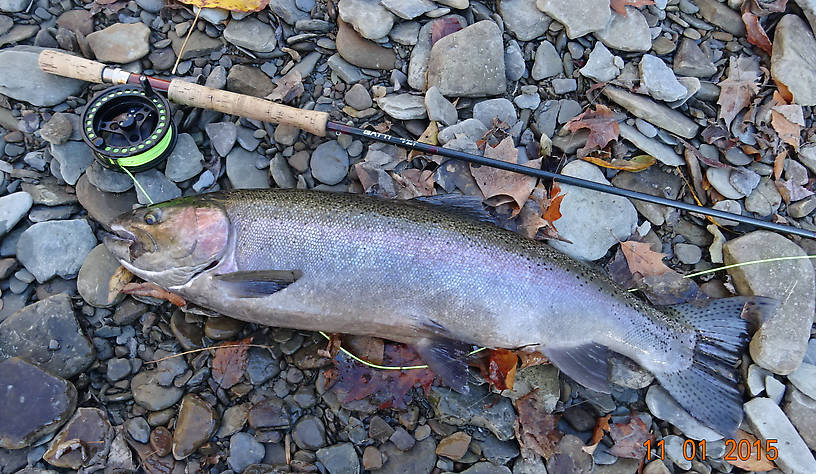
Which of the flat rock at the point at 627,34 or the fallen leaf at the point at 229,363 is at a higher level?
the flat rock at the point at 627,34

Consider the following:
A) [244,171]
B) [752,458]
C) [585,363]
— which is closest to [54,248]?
[244,171]

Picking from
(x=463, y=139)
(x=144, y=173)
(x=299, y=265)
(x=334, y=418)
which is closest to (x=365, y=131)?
(x=463, y=139)

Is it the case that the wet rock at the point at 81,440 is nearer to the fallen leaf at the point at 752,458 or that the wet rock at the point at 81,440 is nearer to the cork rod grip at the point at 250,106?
the cork rod grip at the point at 250,106

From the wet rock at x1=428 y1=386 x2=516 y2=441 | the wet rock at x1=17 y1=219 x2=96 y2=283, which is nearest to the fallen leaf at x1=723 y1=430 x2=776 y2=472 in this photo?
the wet rock at x1=428 y1=386 x2=516 y2=441

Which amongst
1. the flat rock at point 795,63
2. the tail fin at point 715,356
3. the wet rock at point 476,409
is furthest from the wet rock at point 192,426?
the flat rock at point 795,63

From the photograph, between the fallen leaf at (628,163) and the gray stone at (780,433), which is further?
the fallen leaf at (628,163)

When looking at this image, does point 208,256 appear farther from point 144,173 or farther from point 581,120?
point 581,120
